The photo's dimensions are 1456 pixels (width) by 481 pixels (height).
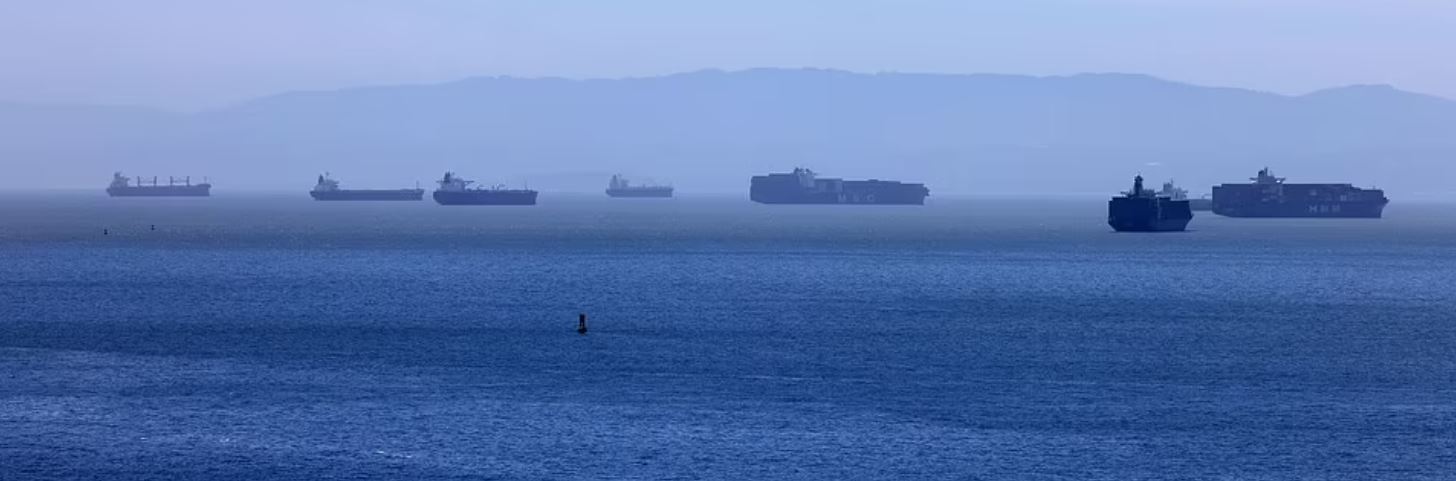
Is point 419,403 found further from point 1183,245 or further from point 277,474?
point 1183,245

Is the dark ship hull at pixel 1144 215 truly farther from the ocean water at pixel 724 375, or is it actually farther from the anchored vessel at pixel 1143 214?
the ocean water at pixel 724 375

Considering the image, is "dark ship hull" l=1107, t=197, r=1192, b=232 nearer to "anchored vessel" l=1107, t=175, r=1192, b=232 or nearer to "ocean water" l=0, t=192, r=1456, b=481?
"anchored vessel" l=1107, t=175, r=1192, b=232

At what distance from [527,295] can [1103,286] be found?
31059mm

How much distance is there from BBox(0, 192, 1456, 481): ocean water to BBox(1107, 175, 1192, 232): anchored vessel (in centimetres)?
7043

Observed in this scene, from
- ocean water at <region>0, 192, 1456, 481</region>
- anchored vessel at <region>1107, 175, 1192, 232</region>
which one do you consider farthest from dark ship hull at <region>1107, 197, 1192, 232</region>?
ocean water at <region>0, 192, 1456, 481</region>

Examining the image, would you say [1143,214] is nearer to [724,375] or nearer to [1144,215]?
[1144,215]

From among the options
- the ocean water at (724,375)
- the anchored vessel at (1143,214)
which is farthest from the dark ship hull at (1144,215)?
the ocean water at (724,375)

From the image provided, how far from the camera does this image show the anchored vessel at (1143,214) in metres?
188

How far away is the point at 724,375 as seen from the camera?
56.8m

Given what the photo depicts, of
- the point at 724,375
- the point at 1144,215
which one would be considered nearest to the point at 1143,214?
the point at 1144,215

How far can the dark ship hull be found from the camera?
188250mm

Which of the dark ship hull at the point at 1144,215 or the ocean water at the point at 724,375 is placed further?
the dark ship hull at the point at 1144,215

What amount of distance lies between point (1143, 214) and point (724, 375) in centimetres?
13754

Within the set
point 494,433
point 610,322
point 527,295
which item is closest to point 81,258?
point 527,295
